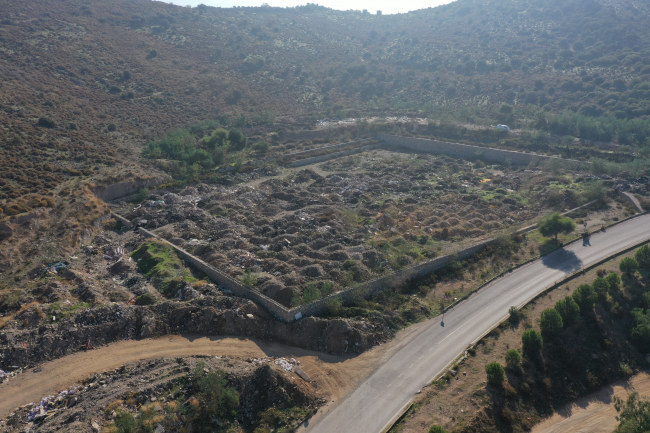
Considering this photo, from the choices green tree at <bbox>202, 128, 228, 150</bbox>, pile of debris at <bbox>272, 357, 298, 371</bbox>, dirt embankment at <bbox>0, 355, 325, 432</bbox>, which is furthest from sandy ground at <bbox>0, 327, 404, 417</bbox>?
green tree at <bbox>202, 128, 228, 150</bbox>

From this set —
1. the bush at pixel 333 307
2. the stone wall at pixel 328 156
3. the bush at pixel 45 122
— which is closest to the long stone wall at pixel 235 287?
the bush at pixel 333 307

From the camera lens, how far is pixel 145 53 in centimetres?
9331

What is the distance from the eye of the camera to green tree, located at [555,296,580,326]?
2434 cm

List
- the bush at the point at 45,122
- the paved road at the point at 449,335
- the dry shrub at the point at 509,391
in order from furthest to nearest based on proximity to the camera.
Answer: the bush at the point at 45,122
the dry shrub at the point at 509,391
the paved road at the point at 449,335

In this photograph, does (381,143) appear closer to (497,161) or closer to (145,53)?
(497,161)

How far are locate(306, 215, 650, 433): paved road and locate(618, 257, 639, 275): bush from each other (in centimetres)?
213

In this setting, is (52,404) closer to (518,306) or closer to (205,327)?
(205,327)

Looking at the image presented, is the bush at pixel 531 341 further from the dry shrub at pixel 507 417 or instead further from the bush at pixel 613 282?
the bush at pixel 613 282

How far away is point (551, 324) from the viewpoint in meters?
23.2

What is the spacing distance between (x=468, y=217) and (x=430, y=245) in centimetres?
787

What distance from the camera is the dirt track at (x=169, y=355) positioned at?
1877 centimetres

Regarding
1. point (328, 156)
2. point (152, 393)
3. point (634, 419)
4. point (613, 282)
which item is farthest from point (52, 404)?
point (328, 156)

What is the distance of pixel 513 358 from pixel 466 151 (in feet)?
151

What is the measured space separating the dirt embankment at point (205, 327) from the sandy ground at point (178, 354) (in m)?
0.50
